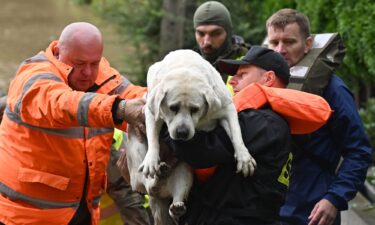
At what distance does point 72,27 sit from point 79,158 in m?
0.82

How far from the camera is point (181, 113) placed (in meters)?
3.91

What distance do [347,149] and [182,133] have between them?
146cm

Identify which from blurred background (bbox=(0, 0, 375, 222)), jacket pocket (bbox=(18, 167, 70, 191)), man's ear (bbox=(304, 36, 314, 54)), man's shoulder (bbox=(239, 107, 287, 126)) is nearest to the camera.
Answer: man's shoulder (bbox=(239, 107, 287, 126))

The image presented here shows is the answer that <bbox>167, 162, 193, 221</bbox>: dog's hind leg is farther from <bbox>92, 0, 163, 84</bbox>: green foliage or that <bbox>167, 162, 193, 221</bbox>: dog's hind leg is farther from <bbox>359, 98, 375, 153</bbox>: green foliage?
<bbox>92, 0, 163, 84</bbox>: green foliage

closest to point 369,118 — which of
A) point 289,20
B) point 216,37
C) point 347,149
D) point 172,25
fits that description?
point 216,37

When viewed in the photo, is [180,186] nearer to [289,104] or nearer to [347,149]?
[289,104]

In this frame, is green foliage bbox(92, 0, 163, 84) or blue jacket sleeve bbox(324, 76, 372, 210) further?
green foliage bbox(92, 0, 163, 84)

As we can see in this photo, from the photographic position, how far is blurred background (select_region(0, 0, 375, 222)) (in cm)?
783

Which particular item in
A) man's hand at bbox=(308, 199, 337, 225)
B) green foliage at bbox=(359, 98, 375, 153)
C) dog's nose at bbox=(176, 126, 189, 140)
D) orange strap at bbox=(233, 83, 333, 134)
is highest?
orange strap at bbox=(233, 83, 333, 134)

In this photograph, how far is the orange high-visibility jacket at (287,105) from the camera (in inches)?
159

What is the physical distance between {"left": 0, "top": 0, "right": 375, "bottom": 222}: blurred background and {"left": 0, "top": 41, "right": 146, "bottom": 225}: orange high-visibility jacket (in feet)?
8.97

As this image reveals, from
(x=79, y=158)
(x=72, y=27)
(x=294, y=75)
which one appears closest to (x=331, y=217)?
(x=294, y=75)

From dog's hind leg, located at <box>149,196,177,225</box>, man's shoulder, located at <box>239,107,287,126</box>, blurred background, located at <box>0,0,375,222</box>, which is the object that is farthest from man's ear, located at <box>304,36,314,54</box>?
blurred background, located at <box>0,0,375,222</box>

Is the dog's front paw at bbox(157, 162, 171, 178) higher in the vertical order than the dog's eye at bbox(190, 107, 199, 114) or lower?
lower
